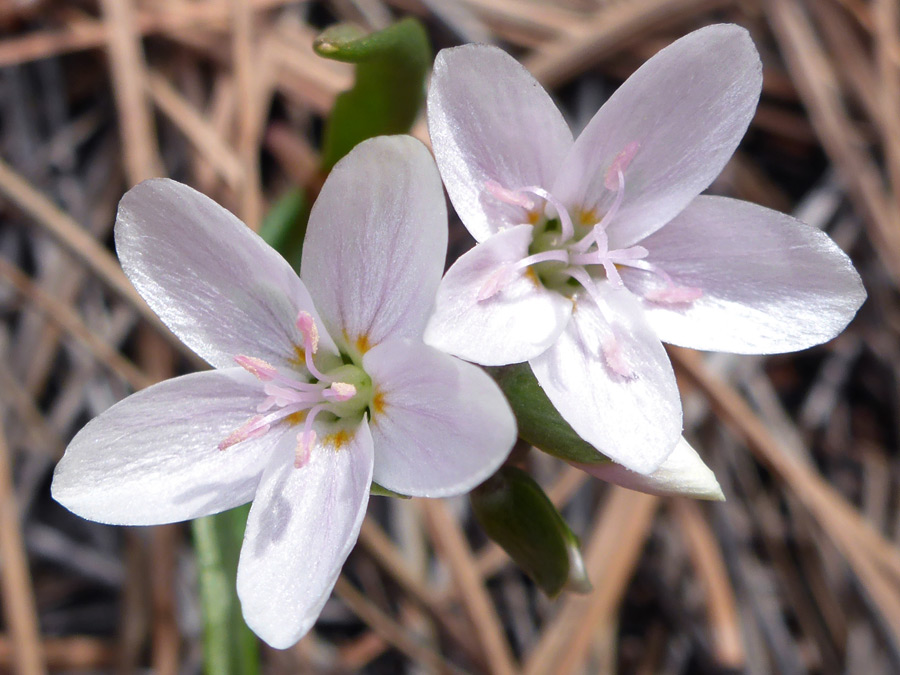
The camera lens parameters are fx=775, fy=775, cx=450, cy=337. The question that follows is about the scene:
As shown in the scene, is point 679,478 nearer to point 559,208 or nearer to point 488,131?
point 559,208

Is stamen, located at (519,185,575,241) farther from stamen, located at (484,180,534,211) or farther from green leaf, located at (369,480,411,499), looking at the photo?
green leaf, located at (369,480,411,499)

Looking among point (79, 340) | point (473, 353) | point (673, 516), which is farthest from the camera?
point (673, 516)

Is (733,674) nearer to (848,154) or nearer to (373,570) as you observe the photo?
(373,570)

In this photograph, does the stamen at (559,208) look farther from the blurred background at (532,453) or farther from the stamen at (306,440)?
the blurred background at (532,453)

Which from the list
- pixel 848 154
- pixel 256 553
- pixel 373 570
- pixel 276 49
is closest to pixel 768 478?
pixel 848 154

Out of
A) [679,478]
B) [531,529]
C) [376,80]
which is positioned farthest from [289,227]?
[679,478]

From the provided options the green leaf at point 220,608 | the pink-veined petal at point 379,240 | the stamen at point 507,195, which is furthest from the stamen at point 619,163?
the green leaf at point 220,608
